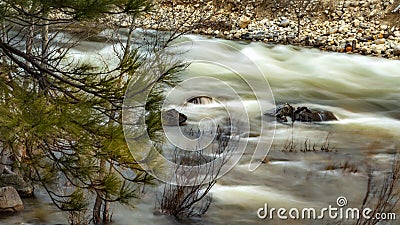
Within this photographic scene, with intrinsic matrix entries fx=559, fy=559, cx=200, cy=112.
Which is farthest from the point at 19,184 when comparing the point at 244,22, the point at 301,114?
the point at 244,22

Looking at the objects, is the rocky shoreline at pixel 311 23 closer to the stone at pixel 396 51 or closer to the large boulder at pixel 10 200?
the stone at pixel 396 51

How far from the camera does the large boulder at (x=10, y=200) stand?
560cm

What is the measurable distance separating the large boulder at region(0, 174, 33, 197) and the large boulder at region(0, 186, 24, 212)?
28 cm

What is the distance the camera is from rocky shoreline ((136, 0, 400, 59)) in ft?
45.8

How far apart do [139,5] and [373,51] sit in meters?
11.3

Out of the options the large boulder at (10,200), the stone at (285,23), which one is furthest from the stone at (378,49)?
the large boulder at (10,200)

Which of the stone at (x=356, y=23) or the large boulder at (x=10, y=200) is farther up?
the stone at (x=356, y=23)

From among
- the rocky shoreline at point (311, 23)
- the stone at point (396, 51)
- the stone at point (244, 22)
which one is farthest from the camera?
the stone at point (244, 22)

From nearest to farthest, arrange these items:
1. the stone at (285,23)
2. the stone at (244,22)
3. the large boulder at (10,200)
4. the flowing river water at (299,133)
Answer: the large boulder at (10,200) → the flowing river water at (299,133) → the stone at (285,23) → the stone at (244,22)

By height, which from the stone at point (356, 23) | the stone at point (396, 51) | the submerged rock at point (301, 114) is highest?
the stone at point (356, 23)

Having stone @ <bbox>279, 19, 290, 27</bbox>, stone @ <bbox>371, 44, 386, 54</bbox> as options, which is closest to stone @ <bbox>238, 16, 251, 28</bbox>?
stone @ <bbox>279, 19, 290, 27</bbox>

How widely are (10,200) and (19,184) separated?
0.44 metres

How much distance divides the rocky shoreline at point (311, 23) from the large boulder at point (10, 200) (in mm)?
8441

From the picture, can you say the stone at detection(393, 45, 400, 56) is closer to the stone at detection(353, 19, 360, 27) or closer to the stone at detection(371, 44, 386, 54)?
the stone at detection(371, 44, 386, 54)
